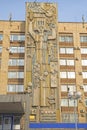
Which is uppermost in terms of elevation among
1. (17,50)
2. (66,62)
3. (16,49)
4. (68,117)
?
(16,49)

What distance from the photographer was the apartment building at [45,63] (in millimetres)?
45281

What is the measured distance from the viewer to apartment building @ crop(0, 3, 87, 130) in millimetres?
45281

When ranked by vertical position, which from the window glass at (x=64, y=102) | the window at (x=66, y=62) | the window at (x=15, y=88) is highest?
the window at (x=66, y=62)

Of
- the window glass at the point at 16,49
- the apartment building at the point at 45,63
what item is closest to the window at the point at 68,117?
the apartment building at the point at 45,63

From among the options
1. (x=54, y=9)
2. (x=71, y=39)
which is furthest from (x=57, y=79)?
(x=54, y=9)

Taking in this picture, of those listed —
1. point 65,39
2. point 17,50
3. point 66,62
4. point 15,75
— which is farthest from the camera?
point 65,39

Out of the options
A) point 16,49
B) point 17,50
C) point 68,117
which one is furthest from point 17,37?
point 68,117

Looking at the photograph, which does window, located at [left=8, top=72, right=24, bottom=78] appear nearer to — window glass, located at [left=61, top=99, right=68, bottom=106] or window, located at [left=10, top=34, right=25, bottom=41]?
window, located at [left=10, top=34, right=25, bottom=41]

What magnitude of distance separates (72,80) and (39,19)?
1305 centimetres

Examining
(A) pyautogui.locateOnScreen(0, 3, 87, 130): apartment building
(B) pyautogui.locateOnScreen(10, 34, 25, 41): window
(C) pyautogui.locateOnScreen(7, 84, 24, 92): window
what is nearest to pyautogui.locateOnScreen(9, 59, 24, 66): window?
(A) pyautogui.locateOnScreen(0, 3, 87, 130): apartment building

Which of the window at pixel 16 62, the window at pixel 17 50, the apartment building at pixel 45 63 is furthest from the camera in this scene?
the window at pixel 17 50

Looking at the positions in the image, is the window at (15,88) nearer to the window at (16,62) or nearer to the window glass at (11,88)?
the window glass at (11,88)

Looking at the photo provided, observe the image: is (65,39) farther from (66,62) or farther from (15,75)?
(15,75)

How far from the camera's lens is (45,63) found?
1875 inches
